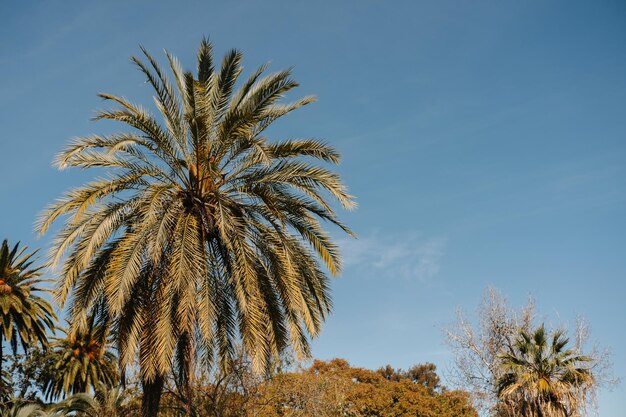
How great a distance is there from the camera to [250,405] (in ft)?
70.1

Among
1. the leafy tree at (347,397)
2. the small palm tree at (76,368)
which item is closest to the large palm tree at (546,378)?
the leafy tree at (347,397)

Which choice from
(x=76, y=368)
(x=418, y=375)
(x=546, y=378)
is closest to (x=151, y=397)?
(x=546, y=378)

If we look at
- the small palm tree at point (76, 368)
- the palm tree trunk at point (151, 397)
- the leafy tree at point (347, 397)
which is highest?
the small palm tree at point (76, 368)

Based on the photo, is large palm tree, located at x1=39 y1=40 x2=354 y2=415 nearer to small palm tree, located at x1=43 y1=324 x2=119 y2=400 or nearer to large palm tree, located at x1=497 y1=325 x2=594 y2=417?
A: large palm tree, located at x1=497 y1=325 x2=594 y2=417

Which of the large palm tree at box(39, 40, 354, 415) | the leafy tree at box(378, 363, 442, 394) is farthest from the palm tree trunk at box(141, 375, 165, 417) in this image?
the leafy tree at box(378, 363, 442, 394)

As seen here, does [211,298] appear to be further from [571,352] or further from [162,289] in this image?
[571,352]

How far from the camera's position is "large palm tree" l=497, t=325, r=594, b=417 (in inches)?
819

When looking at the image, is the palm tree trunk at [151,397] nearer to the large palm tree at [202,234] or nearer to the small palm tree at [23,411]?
the large palm tree at [202,234]

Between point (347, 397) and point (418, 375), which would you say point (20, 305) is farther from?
point (418, 375)

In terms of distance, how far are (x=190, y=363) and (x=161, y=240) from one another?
310cm

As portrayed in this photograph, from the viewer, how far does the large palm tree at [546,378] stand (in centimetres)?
2081

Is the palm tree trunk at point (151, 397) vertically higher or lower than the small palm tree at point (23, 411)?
lower

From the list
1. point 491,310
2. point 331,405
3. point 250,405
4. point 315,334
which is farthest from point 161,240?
point 491,310

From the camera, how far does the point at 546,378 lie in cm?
2123
